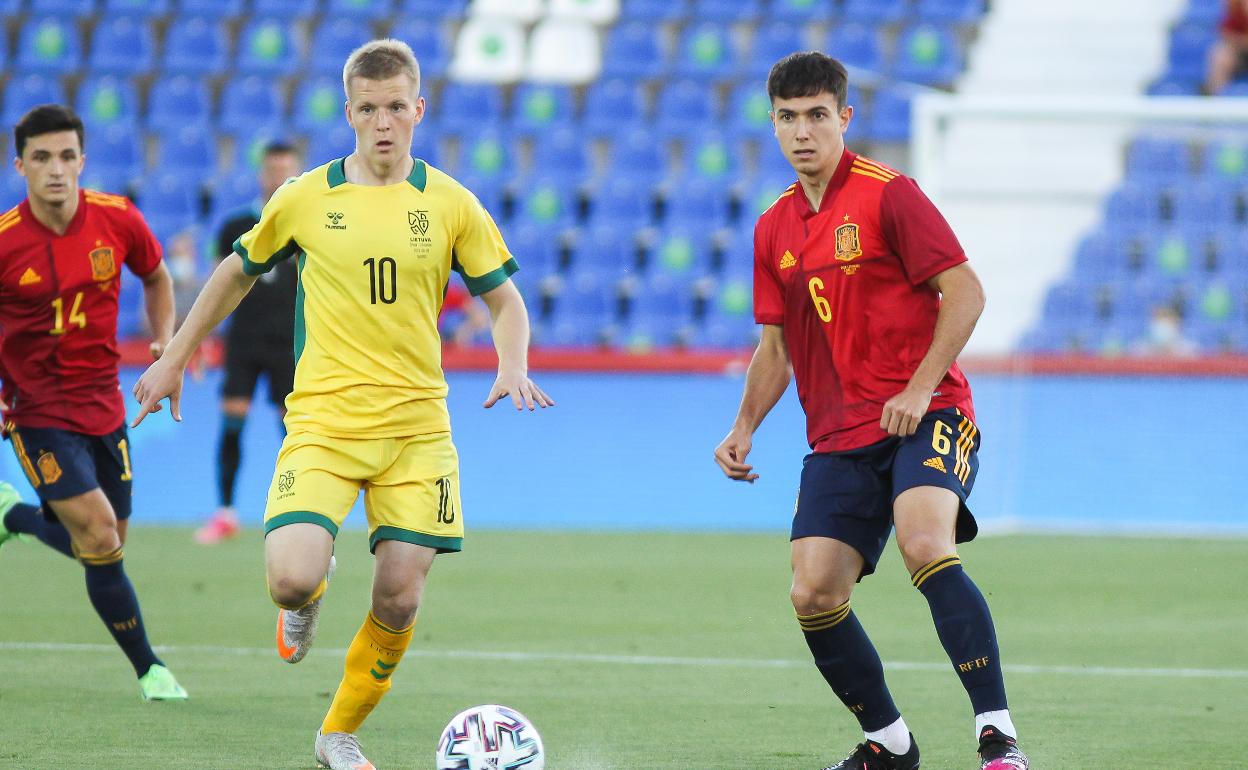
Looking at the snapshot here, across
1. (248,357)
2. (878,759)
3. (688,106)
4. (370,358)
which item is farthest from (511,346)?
(688,106)

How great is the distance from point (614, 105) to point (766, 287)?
1357 cm

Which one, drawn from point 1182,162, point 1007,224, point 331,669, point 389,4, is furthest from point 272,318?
point 389,4

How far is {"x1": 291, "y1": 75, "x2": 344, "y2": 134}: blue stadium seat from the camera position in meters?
18.2

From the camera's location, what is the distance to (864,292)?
5031mm

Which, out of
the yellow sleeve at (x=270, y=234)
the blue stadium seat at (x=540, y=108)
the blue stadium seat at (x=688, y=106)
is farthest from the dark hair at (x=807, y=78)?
the blue stadium seat at (x=688, y=106)

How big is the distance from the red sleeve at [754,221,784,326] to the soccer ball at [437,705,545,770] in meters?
1.41

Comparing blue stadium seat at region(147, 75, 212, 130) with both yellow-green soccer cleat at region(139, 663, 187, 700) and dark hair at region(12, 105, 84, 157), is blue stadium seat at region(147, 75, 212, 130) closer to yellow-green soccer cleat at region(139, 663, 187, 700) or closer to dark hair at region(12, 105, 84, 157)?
dark hair at region(12, 105, 84, 157)

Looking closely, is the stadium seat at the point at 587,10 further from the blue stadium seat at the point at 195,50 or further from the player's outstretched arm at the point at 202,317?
the player's outstretched arm at the point at 202,317

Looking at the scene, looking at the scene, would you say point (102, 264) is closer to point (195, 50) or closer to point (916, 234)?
point (916, 234)

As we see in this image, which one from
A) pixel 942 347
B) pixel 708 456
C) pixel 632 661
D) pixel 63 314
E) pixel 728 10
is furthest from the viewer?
pixel 728 10

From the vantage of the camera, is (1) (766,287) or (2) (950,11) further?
(2) (950,11)

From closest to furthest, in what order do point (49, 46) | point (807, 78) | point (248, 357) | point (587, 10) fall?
1. point (807, 78)
2. point (248, 357)
3. point (49, 46)
4. point (587, 10)

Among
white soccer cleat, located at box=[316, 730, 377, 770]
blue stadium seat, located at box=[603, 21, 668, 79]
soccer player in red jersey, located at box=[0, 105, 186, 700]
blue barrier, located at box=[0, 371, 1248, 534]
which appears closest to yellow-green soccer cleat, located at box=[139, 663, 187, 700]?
soccer player in red jersey, located at box=[0, 105, 186, 700]

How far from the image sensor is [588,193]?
58.2 ft
